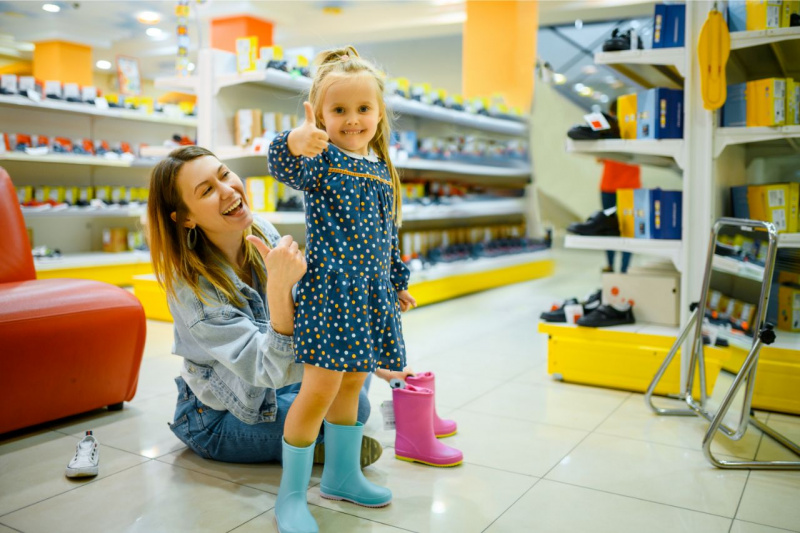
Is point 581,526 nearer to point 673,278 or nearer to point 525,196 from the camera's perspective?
point 673,278

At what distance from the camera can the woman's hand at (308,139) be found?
1.46 m

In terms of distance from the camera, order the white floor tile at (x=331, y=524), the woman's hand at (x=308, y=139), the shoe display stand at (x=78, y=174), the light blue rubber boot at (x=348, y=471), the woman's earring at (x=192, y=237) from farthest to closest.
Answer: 1. the shoe display stand at (x=78, y=174)
2. the woman's earring at (x=192, y=237)
3. the light blue rubber boot at (x=348, y=471)
4. the white floor tile at (x=331, y=524)
5. the woman's hand at (x=308, y=139)

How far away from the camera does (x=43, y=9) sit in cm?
966

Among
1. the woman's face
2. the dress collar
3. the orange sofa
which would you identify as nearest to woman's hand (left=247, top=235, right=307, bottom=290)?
the dress collar

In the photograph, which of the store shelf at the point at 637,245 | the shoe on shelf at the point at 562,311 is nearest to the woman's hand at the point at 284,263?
the store shelf at the point at 637,245

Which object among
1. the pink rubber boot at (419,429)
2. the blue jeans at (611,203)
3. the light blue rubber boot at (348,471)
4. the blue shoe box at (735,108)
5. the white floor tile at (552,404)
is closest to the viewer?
the light blue rubber boot at (348,471)

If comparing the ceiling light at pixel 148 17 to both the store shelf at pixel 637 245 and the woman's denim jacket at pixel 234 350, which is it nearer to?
the store shelf at pixel 637 245

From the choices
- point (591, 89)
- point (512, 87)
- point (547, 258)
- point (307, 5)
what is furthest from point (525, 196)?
point (591, 89)

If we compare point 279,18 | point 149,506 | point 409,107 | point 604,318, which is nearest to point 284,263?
point 149,506

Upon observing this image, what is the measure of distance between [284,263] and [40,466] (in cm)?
118

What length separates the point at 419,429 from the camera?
2.14m

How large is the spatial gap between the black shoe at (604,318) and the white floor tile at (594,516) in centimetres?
124

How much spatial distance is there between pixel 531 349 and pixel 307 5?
7.34 metres

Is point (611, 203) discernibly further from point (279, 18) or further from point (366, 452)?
point (279, 18)
